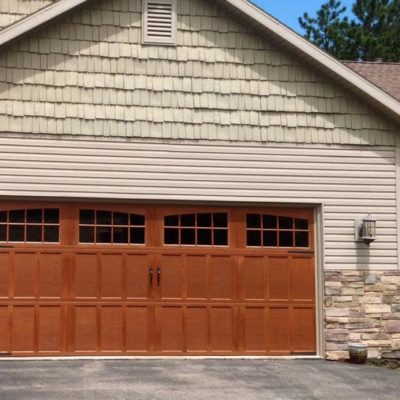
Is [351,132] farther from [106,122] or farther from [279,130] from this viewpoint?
[106,122]

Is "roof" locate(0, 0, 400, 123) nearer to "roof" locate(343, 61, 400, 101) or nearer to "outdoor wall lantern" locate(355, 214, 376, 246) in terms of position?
"outdoor wall lantern" locate(355, 214, 376, 246)

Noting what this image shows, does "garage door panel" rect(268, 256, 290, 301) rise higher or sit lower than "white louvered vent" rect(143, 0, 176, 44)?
lower

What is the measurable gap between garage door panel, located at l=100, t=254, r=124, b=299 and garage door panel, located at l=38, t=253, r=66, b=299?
58 centimetres

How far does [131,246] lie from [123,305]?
88 cm

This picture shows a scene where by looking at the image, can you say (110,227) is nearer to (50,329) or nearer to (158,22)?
(50,329)

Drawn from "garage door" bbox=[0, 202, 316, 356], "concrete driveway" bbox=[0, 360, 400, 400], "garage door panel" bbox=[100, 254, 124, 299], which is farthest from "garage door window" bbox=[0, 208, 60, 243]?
"concrete driveway" bbox=[0, 360, 400, 400]

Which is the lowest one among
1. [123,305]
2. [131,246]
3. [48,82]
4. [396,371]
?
[396,371]

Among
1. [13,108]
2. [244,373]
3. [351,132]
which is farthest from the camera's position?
[351,132]

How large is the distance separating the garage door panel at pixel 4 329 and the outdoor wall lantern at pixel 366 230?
5371mm

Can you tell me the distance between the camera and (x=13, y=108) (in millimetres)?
11266

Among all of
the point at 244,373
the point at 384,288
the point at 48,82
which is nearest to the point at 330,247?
the point at 384,288

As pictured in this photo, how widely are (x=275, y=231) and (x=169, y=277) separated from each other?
Result: 1804 millimetres

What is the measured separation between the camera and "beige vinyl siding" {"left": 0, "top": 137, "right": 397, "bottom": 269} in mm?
11305

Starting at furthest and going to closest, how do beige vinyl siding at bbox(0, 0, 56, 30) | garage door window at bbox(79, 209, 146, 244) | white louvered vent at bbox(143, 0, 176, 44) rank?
1. beige vinyl siding at bbox(0, 0, 56, 30)
2. white louvered vent at bbox(143, 0, 176, 44)
3. garage door window at bbox(79, 209, 146, 244)
